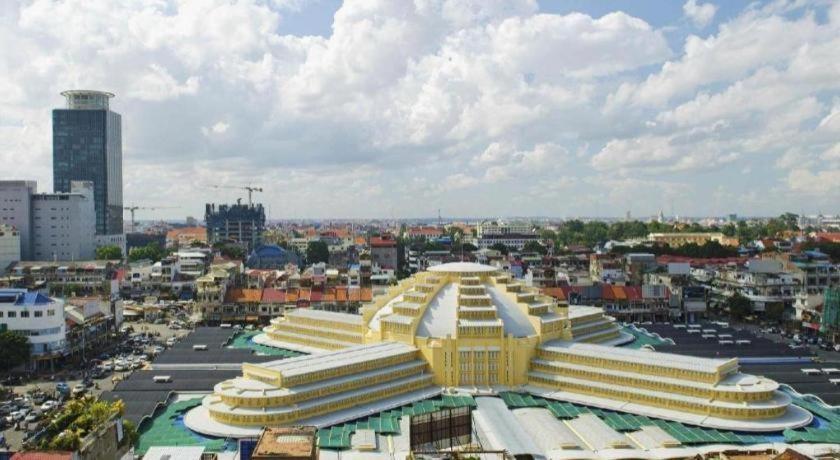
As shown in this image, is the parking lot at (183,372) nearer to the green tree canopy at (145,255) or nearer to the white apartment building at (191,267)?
the white apartment building at (191,267)

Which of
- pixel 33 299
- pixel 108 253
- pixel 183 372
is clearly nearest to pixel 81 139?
pixel 108 253

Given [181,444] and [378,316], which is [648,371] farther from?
[181,444]

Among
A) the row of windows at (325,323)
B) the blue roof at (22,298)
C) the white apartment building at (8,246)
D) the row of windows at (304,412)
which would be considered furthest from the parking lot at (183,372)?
the white apartment building at (8,246)

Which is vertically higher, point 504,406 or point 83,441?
point 83,441

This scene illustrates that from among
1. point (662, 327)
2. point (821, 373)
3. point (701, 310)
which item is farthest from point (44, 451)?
point (701, 310)

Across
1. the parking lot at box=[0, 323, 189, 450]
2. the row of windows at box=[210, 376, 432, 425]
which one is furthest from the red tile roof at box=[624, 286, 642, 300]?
the parking lot at box=[0, 323, 189, 450]

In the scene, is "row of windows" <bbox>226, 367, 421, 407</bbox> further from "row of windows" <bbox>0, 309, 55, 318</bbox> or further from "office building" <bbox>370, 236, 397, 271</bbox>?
"office building" <bbox>370, 236, 397, 271</bbox>

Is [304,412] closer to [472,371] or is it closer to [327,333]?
[472,371]
